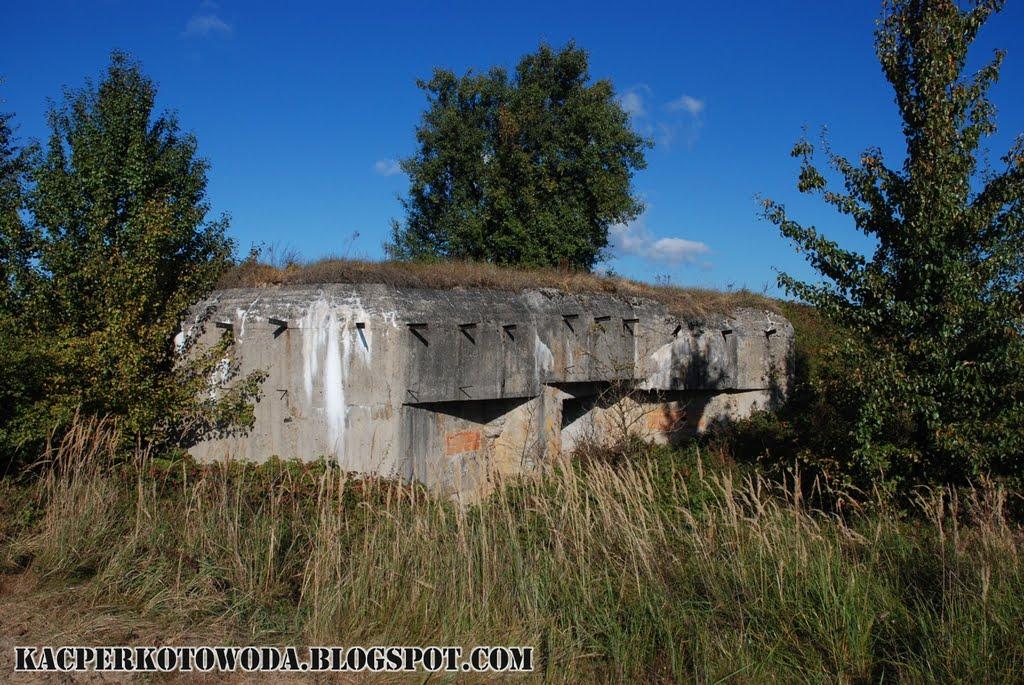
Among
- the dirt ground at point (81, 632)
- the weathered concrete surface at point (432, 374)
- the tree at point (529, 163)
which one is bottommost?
the dirt ground at point (81, 632)

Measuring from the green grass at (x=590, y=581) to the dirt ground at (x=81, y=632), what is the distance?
0.13 metres

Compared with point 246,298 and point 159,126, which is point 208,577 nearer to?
point 246,298

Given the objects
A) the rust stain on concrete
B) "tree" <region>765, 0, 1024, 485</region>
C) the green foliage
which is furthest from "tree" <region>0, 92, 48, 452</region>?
"tree" <region>765, 0, 1024, 485</region>

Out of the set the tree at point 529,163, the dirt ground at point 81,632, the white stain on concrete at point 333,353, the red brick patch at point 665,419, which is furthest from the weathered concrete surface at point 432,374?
the tree at point 529,163

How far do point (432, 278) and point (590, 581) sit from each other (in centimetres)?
460

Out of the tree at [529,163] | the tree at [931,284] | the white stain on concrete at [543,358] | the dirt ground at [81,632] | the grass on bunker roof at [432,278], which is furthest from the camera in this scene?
the tree at [529,163]

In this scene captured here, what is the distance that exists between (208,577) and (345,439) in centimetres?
278

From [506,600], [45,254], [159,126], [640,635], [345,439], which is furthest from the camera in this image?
[159,126]

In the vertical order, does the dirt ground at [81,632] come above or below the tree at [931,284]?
below

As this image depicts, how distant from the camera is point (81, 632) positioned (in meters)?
4.13

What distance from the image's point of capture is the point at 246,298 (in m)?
8.25

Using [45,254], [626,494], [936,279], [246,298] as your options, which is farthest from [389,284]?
[936,279]

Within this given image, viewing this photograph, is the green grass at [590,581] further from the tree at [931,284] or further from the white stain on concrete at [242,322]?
the white stain on concrete at [242,322]

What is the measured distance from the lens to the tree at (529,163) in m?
15.8
